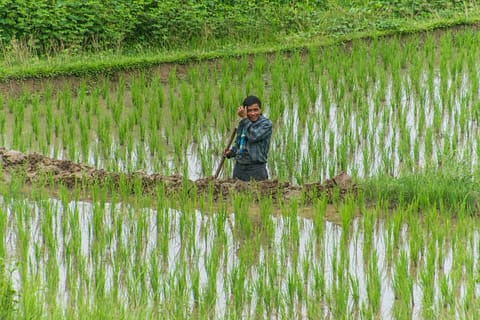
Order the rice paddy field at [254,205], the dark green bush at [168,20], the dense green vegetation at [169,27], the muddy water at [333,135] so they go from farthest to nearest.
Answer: the dark green bush at [168,20] < the dense green vegetation at [169,27] < the muddy water at [333,135] < the rice paddy field at [254,205]

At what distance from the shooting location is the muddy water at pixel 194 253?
5.11 m

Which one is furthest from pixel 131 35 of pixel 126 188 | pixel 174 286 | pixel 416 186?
pixel 174 286

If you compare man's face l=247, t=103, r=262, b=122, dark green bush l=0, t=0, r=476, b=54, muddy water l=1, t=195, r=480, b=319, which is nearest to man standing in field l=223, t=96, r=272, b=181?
man's face l=247, t=103, r=262, b=122

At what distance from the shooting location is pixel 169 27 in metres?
11.6

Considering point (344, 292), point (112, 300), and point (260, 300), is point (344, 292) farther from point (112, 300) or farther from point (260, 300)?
point (112, 300)

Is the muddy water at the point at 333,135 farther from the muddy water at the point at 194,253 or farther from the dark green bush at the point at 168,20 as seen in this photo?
the dark green bush at the point at 168,20

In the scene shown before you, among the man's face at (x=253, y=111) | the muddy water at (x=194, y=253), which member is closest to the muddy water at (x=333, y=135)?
the man's face at (x=253, y=111)

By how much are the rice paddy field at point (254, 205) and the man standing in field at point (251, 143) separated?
0.38 m

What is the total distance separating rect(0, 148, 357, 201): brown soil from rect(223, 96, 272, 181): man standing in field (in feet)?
0.73

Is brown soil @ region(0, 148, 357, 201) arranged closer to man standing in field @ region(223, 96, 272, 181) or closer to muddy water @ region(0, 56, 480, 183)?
man standing in field @ region(223, 96, 272, 181)

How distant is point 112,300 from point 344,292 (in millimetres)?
1128

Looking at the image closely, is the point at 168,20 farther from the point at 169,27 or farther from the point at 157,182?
the point at 157,182

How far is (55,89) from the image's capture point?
991cm

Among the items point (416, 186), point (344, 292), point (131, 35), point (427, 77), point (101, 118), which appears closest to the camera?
point (344, 292)
